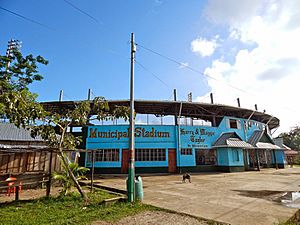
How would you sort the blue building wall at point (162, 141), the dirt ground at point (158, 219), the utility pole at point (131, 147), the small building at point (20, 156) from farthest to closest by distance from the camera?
1. the blue building wall at point (162, 141)
2. the small building at point (20, 156)
3. the utility pole at point (131, 147)
4. the dirt ground at point (158, 219)

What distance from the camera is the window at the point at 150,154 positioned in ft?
65.7

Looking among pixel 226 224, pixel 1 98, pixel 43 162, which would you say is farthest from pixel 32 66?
pixel 226 224

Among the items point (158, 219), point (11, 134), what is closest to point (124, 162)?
point (11, 134)

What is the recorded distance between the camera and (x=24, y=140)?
12.5 meters

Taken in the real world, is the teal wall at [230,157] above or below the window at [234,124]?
below

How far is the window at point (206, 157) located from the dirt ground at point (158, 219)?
1579 cm

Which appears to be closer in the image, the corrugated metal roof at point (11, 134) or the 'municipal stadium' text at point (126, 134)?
the corrugated metal roof at point (11, 134)

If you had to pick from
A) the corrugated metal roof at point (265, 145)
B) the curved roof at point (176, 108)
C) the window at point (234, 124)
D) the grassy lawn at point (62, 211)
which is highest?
the curved roof at point (176, 108)

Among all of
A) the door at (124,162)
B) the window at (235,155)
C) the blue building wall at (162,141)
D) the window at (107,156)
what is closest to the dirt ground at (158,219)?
the door at (124,162)

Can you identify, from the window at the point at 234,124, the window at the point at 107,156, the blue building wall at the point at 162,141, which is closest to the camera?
the window at the point at 107,156

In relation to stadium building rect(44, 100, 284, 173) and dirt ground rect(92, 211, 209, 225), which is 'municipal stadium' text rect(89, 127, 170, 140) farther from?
dirt ground rect(92, 211, 209, 225)

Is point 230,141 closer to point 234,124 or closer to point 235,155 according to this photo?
point 235,155

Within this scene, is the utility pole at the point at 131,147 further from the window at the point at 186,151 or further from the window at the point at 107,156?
the window at the point at 186,151

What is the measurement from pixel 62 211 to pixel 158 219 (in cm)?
308
